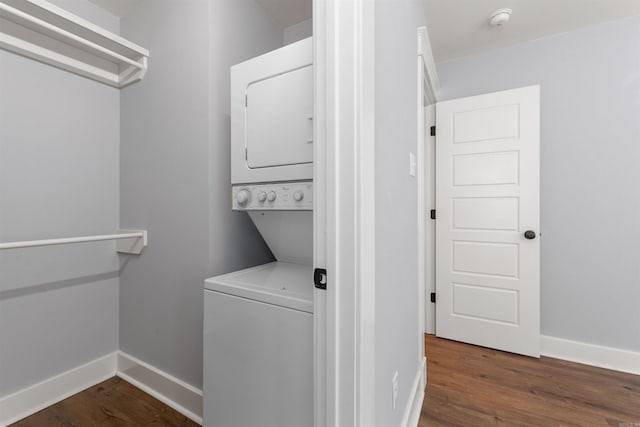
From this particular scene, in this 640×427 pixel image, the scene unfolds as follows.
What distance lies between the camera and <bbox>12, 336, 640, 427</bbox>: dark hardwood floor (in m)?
1.50

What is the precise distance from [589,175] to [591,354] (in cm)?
137

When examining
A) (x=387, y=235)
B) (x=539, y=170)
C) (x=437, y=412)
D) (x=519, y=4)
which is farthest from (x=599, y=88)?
(x=437, y=412)

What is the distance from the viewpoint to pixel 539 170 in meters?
2.22

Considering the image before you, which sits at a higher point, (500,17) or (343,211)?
(500,17)

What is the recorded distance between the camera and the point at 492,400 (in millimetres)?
1684

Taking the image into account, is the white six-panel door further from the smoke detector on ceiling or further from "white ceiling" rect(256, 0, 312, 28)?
"white ceiling" rect(256, 0, 312, 28)

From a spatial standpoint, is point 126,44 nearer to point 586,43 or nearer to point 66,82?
point 66,82

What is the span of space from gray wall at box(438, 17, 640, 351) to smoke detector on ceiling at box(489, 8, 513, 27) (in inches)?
17.9

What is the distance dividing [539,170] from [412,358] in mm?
1820

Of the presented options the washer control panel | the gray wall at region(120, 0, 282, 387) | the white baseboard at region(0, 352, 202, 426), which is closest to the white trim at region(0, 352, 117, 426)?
the white baseboard at region(0, 352, 202, 426)

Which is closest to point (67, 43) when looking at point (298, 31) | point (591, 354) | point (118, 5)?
point (118, 5)

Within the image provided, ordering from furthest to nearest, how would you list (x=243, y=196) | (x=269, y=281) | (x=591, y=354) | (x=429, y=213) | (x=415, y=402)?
(x=429, y=213)
(x=591, y=354)
(x=415, y=402)
(x=243, y=196)
(x=269, y=281)

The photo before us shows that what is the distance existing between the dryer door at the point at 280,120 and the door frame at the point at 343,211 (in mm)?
249

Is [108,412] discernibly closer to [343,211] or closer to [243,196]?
[243,196]
